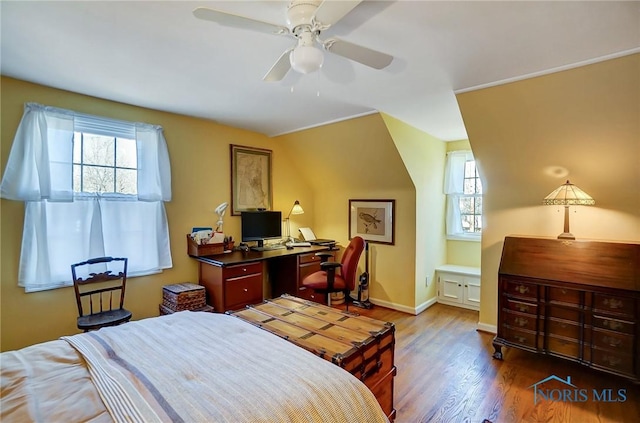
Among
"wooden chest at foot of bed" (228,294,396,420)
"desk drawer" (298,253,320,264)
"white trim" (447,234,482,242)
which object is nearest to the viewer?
"wooden chest at foot of bed" (228,294,396,420)

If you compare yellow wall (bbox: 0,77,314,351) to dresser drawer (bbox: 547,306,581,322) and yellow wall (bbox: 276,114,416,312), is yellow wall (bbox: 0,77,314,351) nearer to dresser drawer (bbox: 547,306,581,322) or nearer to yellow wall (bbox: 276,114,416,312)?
yellow wall (bbox: 276,114,416,312)

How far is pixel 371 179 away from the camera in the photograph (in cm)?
415

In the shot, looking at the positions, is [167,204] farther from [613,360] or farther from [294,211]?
[613,360]

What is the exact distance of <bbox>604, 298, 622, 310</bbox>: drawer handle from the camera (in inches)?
84.8

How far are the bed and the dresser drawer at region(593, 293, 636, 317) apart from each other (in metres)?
2.08

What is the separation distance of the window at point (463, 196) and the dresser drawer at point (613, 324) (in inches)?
85.6

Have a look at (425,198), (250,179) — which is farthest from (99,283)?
(425,198)

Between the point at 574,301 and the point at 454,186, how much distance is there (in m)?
2.38

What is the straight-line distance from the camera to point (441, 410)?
205 cm

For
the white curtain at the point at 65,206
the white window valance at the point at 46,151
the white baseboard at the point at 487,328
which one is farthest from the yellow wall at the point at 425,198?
the white window valance at the point at 46,151

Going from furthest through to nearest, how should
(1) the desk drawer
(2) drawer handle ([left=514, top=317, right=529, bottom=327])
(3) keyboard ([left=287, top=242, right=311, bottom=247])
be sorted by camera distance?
(3) keyboard ([left=287, top=242, right=311, bottom=247]) < (1) the desk drawer < (2) drawer handle ([left=514, top=317, right=529, bottom=327])

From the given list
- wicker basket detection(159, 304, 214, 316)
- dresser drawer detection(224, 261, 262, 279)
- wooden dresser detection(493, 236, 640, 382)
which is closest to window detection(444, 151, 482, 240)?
wooden dresser detection(493, 236, 640, 382)

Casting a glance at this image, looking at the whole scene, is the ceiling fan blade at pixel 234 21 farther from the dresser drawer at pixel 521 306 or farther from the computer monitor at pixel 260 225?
the dresser drawer at pixel 521 306

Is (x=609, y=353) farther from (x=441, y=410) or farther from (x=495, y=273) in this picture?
(x=441, y=410)
